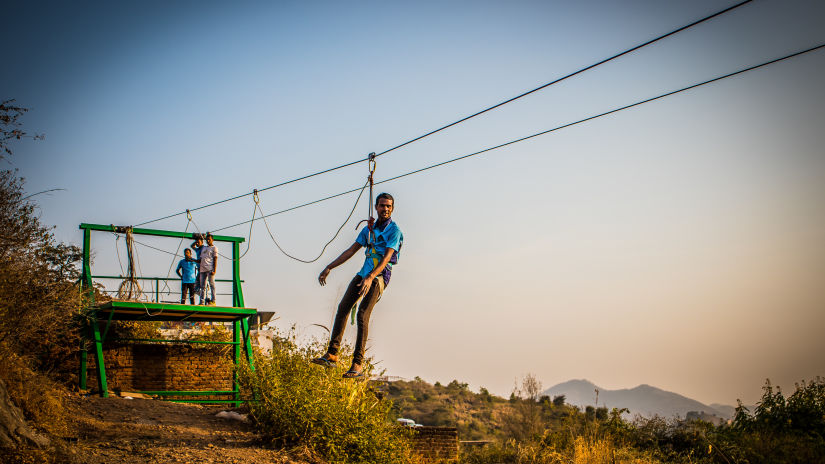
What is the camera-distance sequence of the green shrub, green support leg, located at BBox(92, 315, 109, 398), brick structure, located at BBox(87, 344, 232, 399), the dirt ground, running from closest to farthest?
the dirt ground
the green shrub
green support leg, located at BBox(92, 315, 109, 398)
brick structure, located at BBox(87, 344, 232, 399)

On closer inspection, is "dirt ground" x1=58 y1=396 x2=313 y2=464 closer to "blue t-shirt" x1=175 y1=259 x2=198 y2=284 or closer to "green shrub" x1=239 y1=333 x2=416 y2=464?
"green shrub" x1=239 y1=333 x2=416 y2=464

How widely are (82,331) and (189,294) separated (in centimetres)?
246

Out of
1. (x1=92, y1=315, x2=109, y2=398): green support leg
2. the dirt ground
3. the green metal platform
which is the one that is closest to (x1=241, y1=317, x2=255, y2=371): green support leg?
A: the green metal platform

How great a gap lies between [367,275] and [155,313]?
8129mm

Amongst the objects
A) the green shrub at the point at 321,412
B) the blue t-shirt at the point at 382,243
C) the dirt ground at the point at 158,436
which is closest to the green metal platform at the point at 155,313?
the dirt ground at the point at 158,436

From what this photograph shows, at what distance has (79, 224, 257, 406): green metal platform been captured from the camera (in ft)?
45.0

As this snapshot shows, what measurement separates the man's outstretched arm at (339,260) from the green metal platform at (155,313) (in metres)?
5.88

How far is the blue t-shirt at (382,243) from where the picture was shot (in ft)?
26.1

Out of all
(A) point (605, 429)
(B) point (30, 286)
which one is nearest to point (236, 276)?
(B) point (30, 286)

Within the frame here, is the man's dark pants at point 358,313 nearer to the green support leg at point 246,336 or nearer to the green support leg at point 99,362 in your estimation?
the green support leg at point 246,336

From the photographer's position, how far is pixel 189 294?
15.5 metres

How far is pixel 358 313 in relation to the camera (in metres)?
7.88

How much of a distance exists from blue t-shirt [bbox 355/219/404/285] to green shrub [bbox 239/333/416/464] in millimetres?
3155

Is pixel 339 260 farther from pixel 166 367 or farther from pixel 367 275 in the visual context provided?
pixel 166 367
